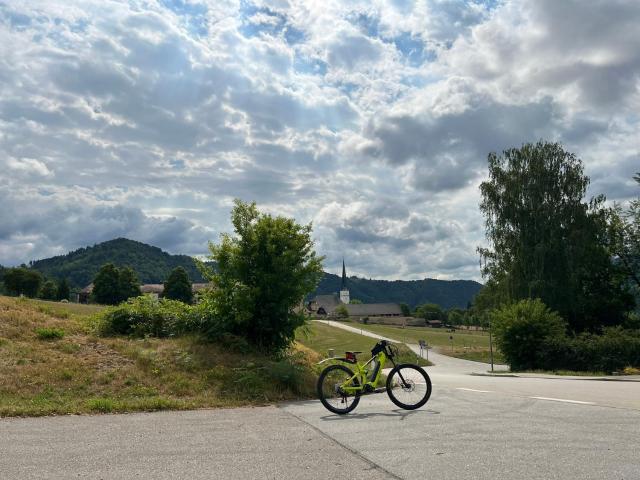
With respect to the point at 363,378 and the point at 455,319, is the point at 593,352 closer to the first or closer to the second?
the point at 363,378

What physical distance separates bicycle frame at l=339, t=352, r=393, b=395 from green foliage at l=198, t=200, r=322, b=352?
493 cm

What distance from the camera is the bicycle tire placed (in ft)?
30.5

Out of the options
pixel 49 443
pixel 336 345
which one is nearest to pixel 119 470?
pixel 49 443

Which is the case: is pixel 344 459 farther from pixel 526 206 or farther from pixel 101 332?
pixel 526 206

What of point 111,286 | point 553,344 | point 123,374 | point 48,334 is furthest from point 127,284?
point 123,374

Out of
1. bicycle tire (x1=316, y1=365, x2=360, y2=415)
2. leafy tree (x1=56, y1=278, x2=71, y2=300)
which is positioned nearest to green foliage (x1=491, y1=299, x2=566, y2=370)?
bicycle tire (x1=316, y1=365, x2=360, y2=415)

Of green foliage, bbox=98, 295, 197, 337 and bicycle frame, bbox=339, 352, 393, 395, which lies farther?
green foliage, bbox=98, 295, 197, 337

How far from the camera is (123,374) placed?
11.3 m

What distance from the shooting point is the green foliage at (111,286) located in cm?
9962

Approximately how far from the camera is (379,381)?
1005cm

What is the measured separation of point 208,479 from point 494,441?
336 cm

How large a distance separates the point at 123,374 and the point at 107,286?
94380 millimetres

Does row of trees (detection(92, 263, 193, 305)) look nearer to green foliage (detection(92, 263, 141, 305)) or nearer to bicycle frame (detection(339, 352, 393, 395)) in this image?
green foliage (detection(92, 263, 141, 305))

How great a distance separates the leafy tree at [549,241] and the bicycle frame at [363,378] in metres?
34.1
